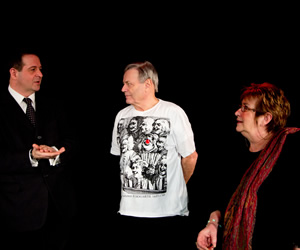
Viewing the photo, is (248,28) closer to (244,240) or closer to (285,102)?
(285,102)

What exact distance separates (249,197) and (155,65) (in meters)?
1.88

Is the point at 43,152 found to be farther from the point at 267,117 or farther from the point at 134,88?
the point at 267,117

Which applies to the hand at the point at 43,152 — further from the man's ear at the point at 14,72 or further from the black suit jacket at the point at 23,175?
the man's ear at the point at 14,72

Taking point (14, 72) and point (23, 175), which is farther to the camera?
point (14, 72)

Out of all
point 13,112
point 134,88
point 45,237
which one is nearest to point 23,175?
point 13,112

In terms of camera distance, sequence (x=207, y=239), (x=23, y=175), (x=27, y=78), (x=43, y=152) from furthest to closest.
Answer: (x=27, y=78)
(x=23, y=175)
(x=43, y=152)
(x=207, y=239)

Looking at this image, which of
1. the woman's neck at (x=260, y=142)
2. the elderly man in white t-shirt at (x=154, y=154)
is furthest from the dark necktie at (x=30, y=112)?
the woman's neck at (x=260, y=142)

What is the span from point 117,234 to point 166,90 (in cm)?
146

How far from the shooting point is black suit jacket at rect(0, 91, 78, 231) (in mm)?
2514

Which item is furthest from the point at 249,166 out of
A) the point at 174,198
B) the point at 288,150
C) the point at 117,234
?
the point at 117,234

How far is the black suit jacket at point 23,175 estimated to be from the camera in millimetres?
2514

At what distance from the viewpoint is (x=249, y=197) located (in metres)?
1.74

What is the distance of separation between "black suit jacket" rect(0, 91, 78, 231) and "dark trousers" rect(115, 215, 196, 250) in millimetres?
580

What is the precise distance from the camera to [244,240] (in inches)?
69.2
